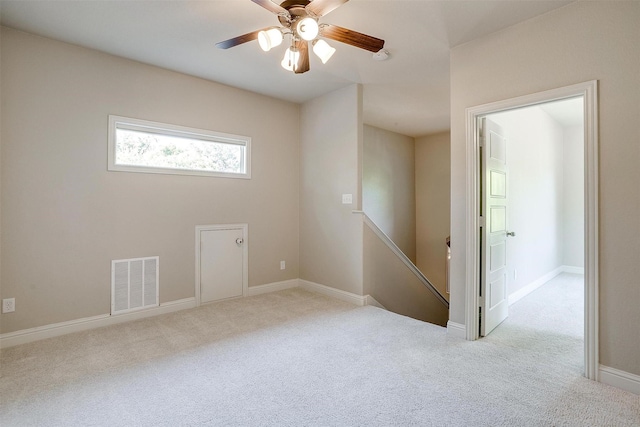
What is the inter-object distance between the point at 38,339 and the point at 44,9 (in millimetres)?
2711

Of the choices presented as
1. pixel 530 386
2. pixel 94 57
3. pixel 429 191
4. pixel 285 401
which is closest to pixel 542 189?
pixel 429 191

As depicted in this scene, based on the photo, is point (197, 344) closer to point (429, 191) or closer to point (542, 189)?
point (542, 189)

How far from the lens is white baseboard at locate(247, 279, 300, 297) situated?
162 inches

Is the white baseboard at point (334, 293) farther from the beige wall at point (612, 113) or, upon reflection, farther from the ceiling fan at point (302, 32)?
the ceiling fan at point (302, 32)

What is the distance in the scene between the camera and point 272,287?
430 centimetres

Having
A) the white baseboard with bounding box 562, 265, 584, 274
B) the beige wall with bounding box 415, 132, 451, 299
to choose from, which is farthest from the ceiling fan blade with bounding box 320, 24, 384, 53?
the white baseboard with bounding box 562, 265, 584, 274

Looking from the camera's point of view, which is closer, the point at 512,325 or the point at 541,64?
the point at 541,64

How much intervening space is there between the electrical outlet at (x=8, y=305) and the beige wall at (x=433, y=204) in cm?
642

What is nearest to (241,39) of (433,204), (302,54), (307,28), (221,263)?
(302,54)

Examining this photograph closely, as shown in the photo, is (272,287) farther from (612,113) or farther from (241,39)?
(612,113)

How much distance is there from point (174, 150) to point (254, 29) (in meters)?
1.69

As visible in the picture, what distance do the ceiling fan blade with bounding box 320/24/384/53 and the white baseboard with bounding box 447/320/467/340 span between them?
2.41m

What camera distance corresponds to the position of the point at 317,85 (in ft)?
12.5

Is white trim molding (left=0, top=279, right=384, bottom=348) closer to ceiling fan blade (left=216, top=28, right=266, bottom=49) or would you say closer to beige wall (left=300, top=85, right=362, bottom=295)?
beige wall (left=300, top=85, right=362, bottom=295)
